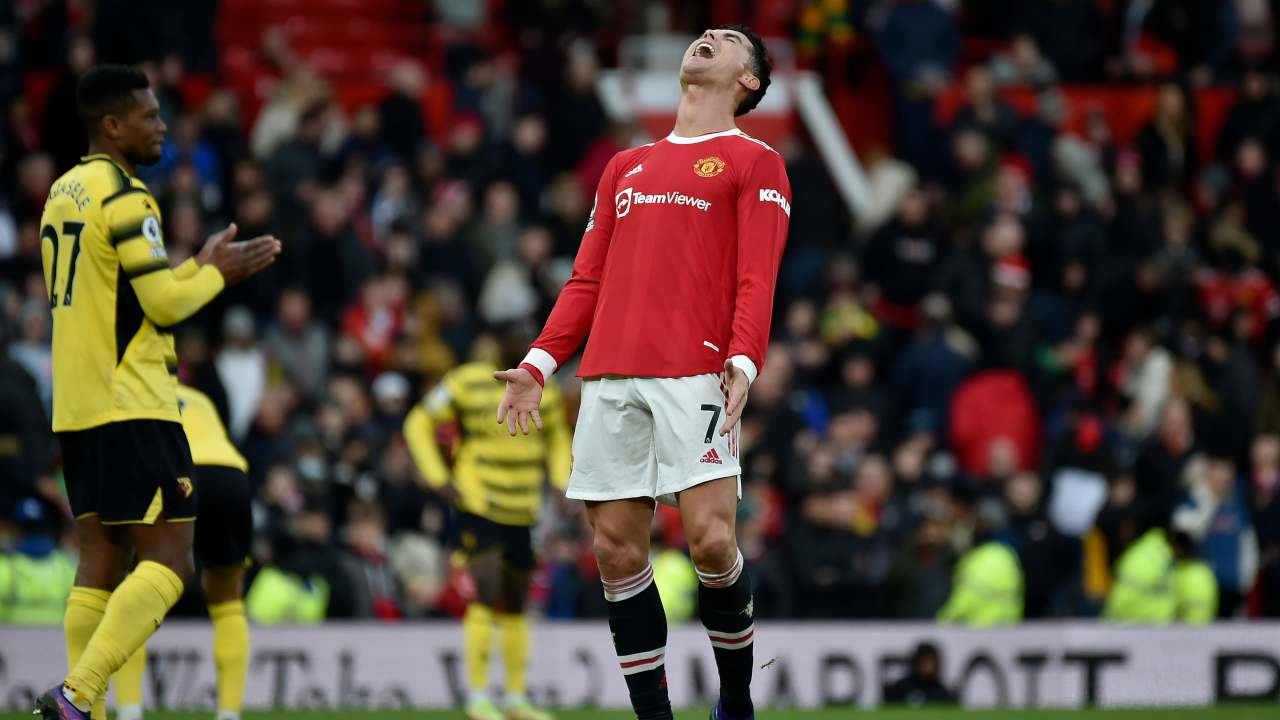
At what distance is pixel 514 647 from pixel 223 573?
2.96m

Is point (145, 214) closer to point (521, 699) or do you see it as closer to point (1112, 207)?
point (521, 699)

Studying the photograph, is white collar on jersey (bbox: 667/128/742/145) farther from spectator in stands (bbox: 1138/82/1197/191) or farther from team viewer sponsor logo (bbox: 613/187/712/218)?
spectator in stands (bbox: 1138/82/1197/191)

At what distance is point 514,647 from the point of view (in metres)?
11.4

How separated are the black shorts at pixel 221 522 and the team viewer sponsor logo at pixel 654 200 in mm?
2482

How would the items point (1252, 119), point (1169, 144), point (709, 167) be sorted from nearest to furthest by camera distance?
point (709, 167), point (1252, 119), point (1169, 144)

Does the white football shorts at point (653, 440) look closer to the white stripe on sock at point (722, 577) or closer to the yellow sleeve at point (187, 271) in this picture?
the white stripe on sock at point (722, 577)

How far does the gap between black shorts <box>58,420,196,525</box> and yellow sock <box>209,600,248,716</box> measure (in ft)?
3.71

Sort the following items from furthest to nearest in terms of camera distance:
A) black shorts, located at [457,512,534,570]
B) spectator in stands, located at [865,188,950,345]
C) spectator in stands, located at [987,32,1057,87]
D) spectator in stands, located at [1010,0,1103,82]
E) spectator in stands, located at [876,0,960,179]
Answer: spectator in stands, located at [1010,0,1103,82], spectator in stands, located at [987,32,1057,87], spectator in stands, located at [876,0,960,179], spectator in stands, located at [865,188,950,345], black shorts, located at [457,512,534,570]

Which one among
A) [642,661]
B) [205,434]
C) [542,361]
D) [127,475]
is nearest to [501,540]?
[205,434]

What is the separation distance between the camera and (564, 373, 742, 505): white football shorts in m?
7.10

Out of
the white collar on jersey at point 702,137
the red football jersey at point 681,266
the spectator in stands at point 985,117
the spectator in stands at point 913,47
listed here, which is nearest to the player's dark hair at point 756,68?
the white collar on jersey at point 702,137

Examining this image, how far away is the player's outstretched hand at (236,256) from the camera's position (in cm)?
796

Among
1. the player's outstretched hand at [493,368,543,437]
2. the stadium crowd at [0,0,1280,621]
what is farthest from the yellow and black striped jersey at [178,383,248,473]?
the stadium crowd at [0,0,1280,621]

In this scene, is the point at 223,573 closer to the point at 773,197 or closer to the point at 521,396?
the point at 521,396
